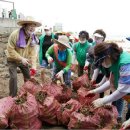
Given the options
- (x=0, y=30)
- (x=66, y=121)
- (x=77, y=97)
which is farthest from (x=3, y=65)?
(x=66, y=121)

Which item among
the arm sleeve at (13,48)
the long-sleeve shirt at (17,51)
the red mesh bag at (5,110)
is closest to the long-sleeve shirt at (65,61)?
the long-sleeve shirt at (17,51)

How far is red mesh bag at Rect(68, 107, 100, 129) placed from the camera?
3.62m

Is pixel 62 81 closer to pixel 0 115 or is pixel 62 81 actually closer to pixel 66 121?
pixel 66 121

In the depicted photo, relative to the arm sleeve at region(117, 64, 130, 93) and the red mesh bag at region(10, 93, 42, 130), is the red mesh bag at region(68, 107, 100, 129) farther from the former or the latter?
the arm sleeve at region(117, 64, 130, 93)

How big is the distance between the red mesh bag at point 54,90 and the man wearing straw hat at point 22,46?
49 centimetres

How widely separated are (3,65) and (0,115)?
22.9 ft

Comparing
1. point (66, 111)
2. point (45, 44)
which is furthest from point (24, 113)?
point (45, 44)

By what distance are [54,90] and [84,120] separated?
3.88 feet

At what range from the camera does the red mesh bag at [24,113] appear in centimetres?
364

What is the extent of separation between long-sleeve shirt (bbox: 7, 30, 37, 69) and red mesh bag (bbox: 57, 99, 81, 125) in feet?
3.90

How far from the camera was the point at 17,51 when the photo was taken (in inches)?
197

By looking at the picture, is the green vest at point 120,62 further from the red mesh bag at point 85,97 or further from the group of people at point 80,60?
the red mesh bag at point 85,97

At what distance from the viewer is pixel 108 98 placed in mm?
3467

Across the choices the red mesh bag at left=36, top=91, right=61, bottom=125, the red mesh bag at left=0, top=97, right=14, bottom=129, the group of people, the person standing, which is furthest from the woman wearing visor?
the person standing
